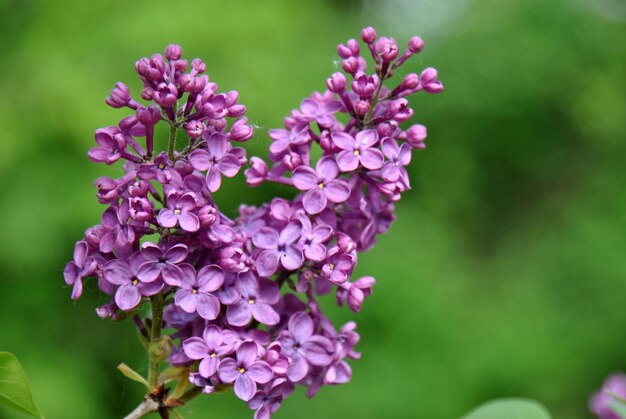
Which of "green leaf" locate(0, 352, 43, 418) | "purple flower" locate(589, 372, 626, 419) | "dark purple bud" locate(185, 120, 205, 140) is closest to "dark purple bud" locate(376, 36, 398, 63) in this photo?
"dark purple bud" locate(185, 120, 205, 140)

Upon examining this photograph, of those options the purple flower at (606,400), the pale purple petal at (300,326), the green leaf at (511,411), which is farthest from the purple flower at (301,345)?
the purple flower at (606,400)

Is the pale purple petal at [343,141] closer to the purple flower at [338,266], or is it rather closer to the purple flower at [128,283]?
the purple flower at [338,266]

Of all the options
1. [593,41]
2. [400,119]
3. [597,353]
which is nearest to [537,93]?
[593,41]

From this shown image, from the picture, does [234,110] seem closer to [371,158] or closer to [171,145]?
[171,145]

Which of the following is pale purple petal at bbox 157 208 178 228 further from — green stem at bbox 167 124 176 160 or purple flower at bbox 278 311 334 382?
purple flower at bbox 278 311 334 382

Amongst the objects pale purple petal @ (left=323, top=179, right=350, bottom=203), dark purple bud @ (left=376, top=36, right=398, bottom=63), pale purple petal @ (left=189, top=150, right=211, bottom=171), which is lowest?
pale purple petal @ (left=323, top=179, right=350, bottom=203)

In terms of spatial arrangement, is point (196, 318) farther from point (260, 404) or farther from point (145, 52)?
point (145, 52)

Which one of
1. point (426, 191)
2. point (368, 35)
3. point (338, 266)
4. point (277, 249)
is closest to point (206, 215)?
point (277, 249)
